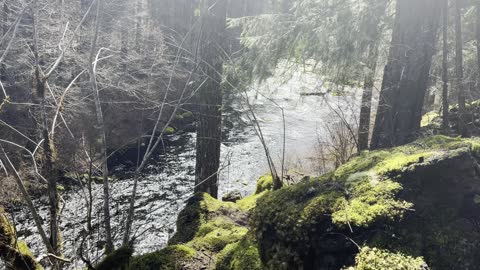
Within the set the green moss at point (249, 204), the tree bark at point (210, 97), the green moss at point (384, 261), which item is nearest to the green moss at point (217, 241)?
the green moss at point (384, 261)

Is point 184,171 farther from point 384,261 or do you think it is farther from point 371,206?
point 384,261

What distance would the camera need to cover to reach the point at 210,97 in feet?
22.0

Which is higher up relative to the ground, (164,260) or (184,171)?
(164,260)

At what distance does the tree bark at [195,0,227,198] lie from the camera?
6.57 metres

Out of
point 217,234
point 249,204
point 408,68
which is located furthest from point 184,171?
point 217,234

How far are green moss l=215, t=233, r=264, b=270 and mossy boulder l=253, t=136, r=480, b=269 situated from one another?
9cm

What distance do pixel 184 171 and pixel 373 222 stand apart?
11.2 m

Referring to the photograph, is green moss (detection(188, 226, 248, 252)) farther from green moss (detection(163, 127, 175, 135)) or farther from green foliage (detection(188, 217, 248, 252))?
green moss (detection(163, 127, 175, 135))

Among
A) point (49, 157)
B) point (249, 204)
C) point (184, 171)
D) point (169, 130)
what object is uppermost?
point (49, 157)

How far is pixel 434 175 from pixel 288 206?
3.05ft

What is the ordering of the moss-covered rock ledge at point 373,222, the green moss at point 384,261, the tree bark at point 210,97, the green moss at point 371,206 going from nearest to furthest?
the green moss at point 384,261, the moss-covered rock ledge at point 373,222, the green moss at point 371,206, the tree bark at point 210,97

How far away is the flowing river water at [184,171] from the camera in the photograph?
8.68 meters

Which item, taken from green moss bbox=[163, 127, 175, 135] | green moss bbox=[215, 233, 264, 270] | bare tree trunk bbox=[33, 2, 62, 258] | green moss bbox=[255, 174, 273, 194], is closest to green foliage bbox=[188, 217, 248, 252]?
green moss bbox=[215, 233, 264, 270]

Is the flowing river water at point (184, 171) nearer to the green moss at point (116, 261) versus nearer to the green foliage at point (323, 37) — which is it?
the green foliage at point (323, 37)
